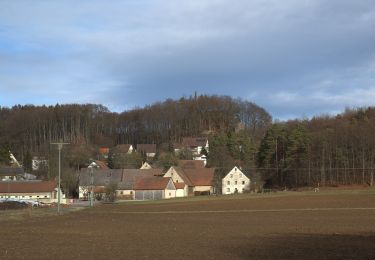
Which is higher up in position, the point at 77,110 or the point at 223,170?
the point at 77,110

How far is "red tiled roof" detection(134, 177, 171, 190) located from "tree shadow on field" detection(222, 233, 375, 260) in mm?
92838

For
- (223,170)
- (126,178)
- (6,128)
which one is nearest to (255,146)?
(223,170)

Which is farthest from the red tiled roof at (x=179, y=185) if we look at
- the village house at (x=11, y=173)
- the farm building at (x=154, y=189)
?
the village house at (x=11, y=173)

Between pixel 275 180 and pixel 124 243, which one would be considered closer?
pixel 124 243

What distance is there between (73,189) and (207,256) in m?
120

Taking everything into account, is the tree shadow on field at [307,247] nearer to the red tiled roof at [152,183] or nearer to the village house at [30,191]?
the red tiled roof at [152,183]

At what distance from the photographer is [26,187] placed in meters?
117

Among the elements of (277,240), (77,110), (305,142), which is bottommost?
(277,240)

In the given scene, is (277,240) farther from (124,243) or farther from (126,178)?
(126,178)

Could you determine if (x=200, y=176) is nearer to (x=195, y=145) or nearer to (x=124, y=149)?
(x=124, y=149)

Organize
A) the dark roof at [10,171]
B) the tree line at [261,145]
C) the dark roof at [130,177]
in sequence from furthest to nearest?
the dark roof at [10,171] → the dark roof at [130,177] → the tree line at [261,145]

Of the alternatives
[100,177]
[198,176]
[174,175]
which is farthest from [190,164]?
[100,177]

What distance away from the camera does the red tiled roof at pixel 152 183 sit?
4712 inches

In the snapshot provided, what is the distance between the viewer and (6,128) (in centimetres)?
18650
